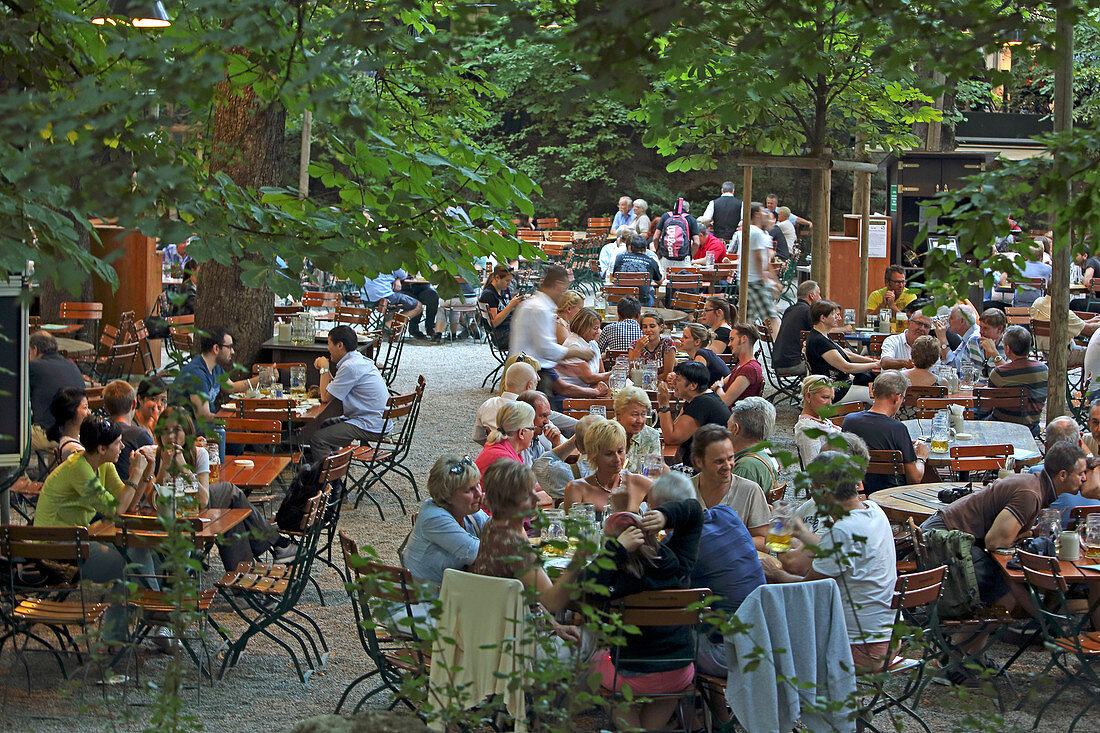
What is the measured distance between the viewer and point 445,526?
4879 millimetres

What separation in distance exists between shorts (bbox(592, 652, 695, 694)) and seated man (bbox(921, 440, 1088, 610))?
6.21 feet

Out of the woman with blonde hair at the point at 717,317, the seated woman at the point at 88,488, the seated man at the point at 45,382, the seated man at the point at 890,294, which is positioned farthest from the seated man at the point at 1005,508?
the seated man at the point at 890,294

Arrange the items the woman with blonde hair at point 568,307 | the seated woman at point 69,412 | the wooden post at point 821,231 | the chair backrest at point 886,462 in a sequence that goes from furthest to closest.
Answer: the wooden post at point 821,231, the woman with blonde hair at point 568,307, the chair backrest at point 886,462, the seated woman at point 69,412

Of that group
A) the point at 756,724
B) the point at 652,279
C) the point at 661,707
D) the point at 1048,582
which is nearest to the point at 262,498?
the point at 661,707

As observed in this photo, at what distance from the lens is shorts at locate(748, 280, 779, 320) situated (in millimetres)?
13320

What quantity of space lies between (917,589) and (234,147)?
126 inches

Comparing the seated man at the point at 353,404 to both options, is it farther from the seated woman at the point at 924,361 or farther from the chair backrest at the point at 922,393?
the seated woman at the point at 924,361

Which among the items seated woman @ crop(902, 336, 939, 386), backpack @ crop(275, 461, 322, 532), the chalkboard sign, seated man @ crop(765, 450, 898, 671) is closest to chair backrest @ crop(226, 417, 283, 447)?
backpack @ crop(275, 461, 322, 532)

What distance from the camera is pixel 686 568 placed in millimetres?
4391

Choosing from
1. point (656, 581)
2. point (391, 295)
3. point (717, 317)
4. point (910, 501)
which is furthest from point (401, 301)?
point (656, 581)

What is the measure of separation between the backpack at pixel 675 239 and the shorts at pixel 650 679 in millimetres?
15957

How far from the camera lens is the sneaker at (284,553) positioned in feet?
21.5

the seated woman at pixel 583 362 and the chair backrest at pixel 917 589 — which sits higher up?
the seated woman at pixel 583 362

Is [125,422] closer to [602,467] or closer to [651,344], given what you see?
[602,467]
